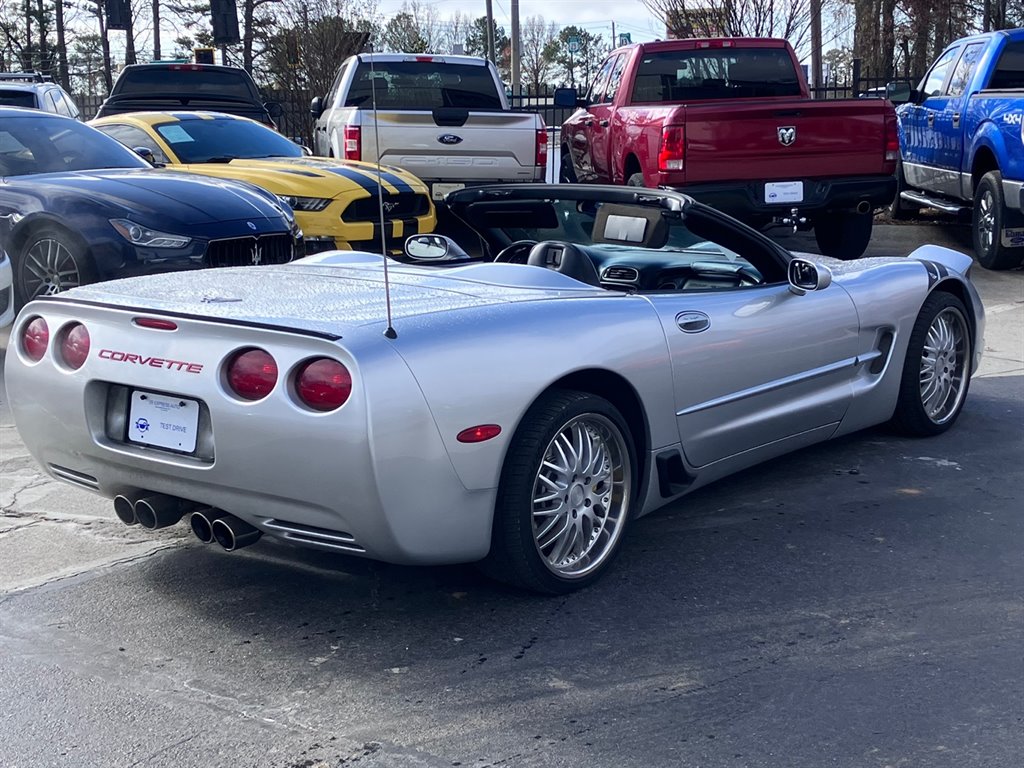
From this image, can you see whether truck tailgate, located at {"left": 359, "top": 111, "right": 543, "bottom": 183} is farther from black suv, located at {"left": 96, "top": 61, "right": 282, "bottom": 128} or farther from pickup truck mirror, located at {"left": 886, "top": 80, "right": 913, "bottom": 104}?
black suv, located at {"left": 96, "top": 61, "right": 282, "bottom": 128}

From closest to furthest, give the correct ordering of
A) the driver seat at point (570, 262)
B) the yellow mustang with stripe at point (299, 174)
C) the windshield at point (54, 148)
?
the driver seat at point (570, 262) < the windshield at point (54, 148) < the yellow mustang with stripe at point (299, 174)

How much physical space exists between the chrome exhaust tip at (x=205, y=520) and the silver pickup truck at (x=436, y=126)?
8220 millimetres

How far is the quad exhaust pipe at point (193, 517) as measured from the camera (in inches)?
147

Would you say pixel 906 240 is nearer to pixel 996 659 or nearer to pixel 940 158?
pixel 940 158

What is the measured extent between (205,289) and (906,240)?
35.4ft

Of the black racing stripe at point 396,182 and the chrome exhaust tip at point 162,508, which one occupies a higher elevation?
the black racing stripe at point 396,182

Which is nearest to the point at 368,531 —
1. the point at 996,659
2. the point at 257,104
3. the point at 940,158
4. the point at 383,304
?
the point at 383,304

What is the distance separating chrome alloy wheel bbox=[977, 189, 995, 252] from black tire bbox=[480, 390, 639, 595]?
8230 millimetres

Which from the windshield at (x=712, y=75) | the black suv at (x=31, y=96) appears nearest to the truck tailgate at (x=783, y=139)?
the windshield at (x=712, y=75)

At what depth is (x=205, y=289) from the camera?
13.6 feet

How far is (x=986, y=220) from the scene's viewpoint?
11547 mm

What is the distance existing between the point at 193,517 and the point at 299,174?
6.72 meters

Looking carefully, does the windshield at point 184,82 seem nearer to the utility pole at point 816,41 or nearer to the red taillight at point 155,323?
the utility pole at point 816,41

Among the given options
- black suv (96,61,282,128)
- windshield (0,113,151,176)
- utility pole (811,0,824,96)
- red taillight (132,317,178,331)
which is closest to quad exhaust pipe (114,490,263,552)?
red taillight (132,317,178,331)
